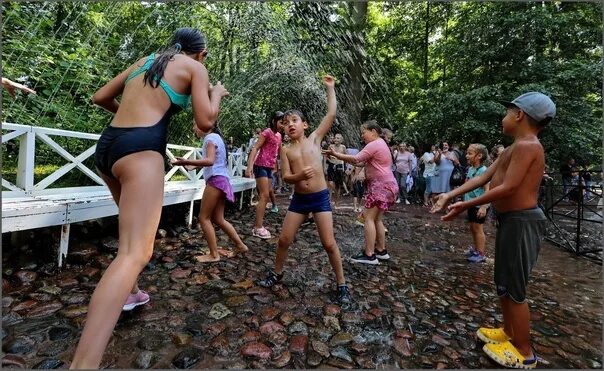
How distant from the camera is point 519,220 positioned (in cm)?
228

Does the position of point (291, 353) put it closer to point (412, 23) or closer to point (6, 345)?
point (6, 345)

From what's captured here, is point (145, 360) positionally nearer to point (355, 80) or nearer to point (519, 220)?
point (519, 220)

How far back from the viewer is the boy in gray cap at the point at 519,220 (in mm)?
2223

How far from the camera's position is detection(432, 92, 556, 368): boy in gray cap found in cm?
222

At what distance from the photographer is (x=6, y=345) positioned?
2107mm

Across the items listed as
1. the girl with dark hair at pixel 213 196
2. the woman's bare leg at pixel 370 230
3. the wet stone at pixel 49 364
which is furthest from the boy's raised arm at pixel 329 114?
the wet stone at pixel 49 364

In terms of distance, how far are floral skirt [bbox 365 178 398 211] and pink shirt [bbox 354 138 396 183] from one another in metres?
0.06

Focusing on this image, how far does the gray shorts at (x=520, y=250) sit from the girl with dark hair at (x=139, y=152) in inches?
80.8

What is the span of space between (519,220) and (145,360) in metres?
2.48

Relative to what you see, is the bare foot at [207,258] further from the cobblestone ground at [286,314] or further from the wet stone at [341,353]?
the wet stone at [341,353]

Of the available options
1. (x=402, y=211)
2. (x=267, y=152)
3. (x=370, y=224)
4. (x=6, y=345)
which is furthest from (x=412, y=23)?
(x=6, y=345)

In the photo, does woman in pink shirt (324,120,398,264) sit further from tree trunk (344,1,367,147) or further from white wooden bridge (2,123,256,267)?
tree trunk (344,1,367,147)

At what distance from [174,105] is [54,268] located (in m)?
2.50

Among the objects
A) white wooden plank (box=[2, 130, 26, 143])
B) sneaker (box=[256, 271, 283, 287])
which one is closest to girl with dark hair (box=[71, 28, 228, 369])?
sneaker (box=[256, 271, 283, 287])
